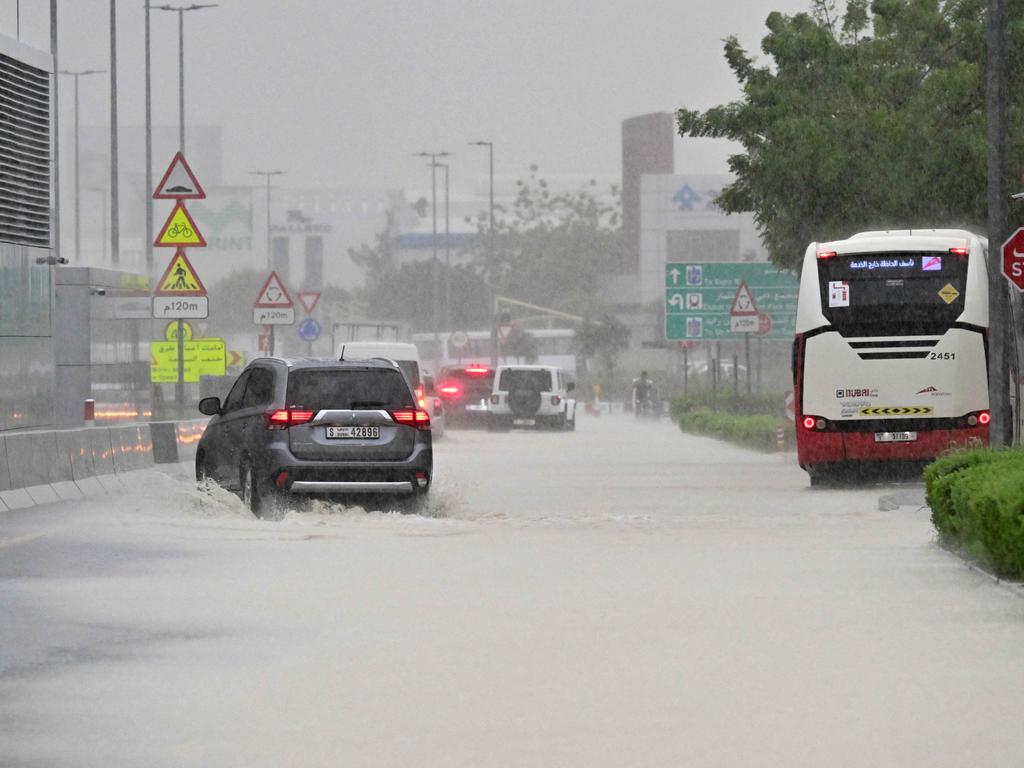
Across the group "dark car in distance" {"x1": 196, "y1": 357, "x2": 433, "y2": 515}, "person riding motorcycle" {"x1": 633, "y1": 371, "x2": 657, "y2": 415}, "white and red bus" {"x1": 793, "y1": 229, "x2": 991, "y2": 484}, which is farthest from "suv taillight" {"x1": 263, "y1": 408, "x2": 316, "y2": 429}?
"person riding motorcycle" {"x1": 633, "y1": 371, "x2": 657, "y2": 415}

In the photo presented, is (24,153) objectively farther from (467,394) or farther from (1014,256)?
(467,394)

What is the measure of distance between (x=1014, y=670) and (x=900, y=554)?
6.76 m

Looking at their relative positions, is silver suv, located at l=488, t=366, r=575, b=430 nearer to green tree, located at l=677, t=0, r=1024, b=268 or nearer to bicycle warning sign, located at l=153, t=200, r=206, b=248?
green tree, located at l=677, t=0, r=1024, b=268

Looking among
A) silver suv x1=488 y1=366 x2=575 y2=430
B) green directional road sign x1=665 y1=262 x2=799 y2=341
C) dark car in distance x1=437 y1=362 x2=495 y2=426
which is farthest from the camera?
green directional road sign x1=665 y1=262 x2=799 y2=341

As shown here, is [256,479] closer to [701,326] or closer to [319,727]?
[319,727]

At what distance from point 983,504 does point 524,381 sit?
4587 centimetres

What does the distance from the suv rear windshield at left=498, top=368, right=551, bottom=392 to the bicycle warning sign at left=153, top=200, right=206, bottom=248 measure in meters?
32.6

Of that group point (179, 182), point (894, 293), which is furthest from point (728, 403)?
point (179, 182)

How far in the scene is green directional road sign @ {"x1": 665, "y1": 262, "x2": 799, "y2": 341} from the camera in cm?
6638

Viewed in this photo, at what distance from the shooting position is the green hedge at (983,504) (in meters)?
14.4

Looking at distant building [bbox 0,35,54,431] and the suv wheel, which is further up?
distant building [bbox 0,35,54,431]

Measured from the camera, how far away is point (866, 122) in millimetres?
35969

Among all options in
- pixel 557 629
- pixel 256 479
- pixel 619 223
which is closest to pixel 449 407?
pixel 256 479

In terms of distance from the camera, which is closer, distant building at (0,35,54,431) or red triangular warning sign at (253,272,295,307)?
red triangular warning sign at (253,272,295,307)
